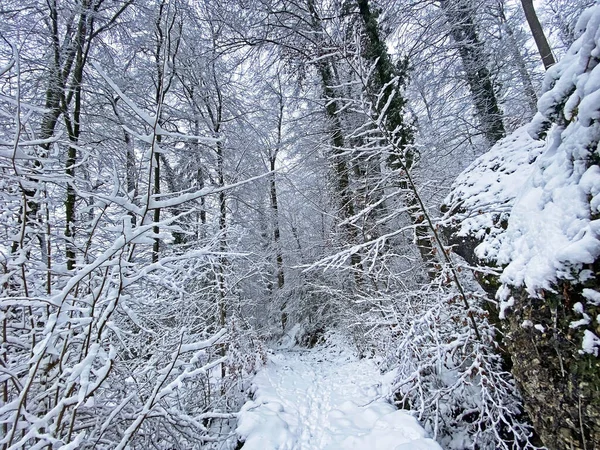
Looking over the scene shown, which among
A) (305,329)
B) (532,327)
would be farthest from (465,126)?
(305,329)

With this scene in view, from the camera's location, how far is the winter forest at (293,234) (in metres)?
1.42

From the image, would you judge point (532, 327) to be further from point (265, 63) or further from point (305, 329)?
point (305, 329)

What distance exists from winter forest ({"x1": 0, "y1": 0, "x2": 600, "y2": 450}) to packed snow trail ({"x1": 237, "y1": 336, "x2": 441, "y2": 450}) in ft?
0.11

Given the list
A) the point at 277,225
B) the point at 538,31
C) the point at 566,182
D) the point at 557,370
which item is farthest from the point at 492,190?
the point at 277,225

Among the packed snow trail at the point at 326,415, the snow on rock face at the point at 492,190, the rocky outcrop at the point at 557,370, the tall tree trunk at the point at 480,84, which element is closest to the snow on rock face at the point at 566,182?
the rocky outcrop at the point at 557,370

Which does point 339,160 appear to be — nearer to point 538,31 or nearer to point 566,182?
point 538,31

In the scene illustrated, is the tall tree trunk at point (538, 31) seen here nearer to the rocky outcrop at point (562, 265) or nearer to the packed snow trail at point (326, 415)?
the rocky outcrop at point (562, 265)

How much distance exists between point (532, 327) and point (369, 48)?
5.80 meters

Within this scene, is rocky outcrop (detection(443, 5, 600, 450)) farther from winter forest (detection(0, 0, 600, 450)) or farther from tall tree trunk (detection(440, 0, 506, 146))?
tall tree trunk (detection(440, 0, 506, 146))

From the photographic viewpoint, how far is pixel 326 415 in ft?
13.0

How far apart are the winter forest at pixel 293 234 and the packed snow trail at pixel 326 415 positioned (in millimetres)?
34

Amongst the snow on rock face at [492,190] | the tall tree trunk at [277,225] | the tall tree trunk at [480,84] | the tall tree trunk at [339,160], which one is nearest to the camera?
the snow on rock face at [492,190]

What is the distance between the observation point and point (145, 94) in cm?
562

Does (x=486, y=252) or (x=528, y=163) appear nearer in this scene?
(x=486, y=252)
